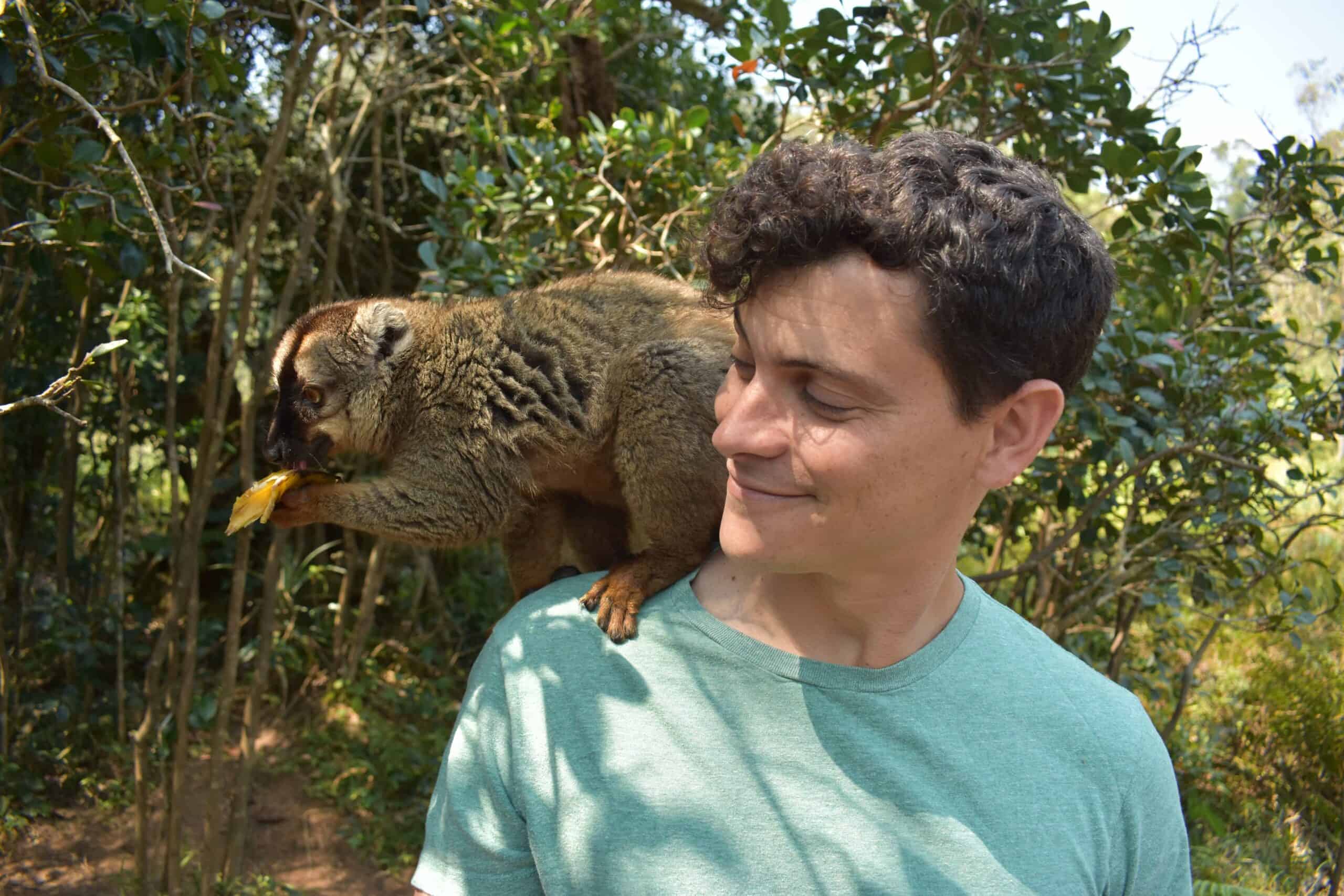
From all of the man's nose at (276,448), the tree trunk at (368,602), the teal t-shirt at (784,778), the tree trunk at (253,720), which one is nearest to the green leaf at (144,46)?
the man's nose at (276,448)

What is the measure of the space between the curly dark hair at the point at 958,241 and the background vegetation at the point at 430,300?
56cm

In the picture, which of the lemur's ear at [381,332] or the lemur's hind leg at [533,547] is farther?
the lemur's ear at [381,332]

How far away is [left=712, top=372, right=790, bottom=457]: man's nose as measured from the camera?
5.56 ft

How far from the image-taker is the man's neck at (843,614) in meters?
1.87

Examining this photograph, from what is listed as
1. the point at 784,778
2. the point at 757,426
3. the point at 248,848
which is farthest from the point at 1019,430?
the point at 248,848

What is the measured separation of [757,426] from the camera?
5.64 feet

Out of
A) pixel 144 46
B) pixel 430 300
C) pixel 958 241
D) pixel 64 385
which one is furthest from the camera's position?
pixel 430 300

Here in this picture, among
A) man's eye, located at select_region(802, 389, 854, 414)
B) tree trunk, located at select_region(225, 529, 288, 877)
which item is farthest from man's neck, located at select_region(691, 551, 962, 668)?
tree trunk, located at select_region(225, 529, 288, 877)

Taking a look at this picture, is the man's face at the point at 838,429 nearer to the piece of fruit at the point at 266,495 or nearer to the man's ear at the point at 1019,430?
the man's ear at the point at 1019,430

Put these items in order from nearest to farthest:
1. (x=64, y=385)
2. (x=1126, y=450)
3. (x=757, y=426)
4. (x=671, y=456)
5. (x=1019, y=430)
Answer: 1. (x=757, y=426)
2. (x=1019, y=430)
3. (x=64, y=385)
4. (x=671, y=456)
5. (x=1126, y=450)

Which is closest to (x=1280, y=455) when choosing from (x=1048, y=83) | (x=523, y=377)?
(x=1048, y=83)

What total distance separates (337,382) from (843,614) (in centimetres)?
208

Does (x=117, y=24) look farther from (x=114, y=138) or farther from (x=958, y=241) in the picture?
(x=958, y=241)

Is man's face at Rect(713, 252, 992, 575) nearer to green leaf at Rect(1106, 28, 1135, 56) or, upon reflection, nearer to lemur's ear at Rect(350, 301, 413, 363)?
lemur's ear at Rect(350, 301, 413, 363)
